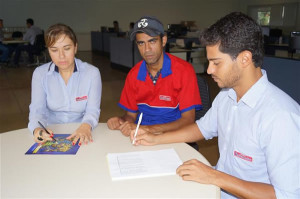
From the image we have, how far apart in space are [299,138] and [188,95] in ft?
3.29

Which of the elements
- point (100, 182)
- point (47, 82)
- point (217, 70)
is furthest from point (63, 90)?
point (217, 70)

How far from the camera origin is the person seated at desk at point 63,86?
179 centimetres

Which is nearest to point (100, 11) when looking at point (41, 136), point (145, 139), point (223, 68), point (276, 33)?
point (276, 33)

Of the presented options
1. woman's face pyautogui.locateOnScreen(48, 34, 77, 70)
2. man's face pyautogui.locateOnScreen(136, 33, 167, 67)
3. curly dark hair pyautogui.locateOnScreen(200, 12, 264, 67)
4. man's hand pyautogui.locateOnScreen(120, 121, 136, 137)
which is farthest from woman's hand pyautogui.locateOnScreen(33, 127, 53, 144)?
curly dark hair pyautogui.locateOnScreen(200, 12, 264, 67)

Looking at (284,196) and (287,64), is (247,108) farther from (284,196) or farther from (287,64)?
(287,64)

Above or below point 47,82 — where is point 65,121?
below

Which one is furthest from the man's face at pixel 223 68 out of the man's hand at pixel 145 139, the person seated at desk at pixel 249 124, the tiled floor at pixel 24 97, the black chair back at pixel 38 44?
the black chair back at pixel 38 44

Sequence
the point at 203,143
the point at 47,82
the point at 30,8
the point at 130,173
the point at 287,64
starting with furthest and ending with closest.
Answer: the point at 30,8, the point at 203,143, the point at 287,64, the point at 47,82, the point at 130,173

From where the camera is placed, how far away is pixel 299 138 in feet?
3.26

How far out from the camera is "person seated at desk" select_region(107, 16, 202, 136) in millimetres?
1951

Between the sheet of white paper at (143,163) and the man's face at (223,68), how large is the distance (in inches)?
16.0

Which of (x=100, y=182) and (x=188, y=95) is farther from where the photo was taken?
(x=188, y=95)

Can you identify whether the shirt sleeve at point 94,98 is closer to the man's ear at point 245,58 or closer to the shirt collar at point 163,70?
the shirt collar at point 163,70

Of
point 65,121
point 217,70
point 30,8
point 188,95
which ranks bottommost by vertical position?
point 65,121
